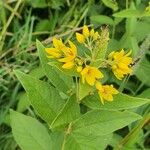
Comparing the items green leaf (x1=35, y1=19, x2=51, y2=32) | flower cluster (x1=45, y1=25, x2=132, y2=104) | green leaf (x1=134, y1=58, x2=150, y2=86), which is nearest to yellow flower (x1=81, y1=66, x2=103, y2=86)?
flower cluster (x1=45, y1=25, x2=132, y2=104)

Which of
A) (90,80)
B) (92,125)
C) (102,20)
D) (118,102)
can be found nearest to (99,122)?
(92,125)

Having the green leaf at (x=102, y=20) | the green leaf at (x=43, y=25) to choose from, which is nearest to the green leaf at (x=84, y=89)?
the green leaf at (x=102, y=20)

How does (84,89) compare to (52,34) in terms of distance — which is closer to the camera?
(84,89)

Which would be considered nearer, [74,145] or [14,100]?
[74,145]

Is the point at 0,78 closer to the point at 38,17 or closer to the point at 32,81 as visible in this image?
the point at 38,17

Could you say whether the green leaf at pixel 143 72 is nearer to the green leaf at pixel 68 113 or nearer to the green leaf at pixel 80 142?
the green leaf at pixel 80 142

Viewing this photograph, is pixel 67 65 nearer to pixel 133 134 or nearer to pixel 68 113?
pixel 68 113

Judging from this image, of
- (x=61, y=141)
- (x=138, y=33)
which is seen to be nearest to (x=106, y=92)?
(x=61, y=141)
